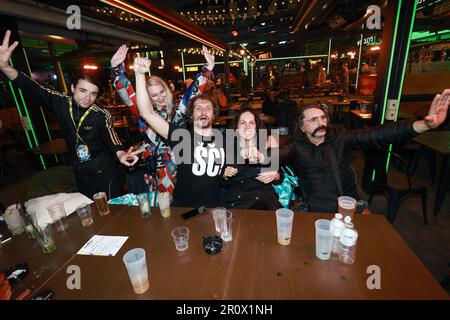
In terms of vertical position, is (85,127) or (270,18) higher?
(270,18)

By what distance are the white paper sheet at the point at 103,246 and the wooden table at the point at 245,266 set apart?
0.04 m

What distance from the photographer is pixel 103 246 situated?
1538 mm

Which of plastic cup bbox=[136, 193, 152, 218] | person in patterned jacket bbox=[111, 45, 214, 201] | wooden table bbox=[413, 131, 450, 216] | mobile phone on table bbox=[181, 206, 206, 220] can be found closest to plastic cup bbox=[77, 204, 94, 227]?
plastic cup bbox=[136, 193, 152, 218]

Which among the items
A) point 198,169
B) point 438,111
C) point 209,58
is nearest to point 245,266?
point 198,169

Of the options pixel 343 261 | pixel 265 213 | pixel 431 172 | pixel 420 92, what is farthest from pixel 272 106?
pixel 343 261

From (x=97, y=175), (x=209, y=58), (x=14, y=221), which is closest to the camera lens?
(x=14, y=221)

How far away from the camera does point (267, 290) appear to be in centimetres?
113

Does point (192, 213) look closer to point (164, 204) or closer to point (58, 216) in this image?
point (164, 204)

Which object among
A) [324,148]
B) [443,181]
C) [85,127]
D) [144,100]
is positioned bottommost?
[443,181]

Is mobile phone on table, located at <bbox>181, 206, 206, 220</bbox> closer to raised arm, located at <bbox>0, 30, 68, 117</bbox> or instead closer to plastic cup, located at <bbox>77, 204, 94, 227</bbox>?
plastic cup, located at <bbox>77, 204, 94, 227</bbox>

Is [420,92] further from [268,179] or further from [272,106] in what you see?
[268,179]

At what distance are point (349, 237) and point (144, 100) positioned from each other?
2.05 meters

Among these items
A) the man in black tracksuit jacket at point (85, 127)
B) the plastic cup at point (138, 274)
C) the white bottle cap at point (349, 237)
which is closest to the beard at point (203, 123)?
the man in black tracksuit jacket at point (85, 127)
